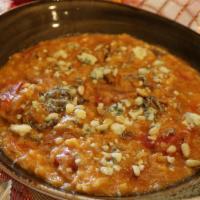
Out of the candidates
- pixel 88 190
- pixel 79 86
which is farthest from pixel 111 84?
pixel 88 190

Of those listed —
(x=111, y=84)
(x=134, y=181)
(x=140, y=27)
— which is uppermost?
(x=140, y=27)

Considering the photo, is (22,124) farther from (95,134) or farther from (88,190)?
(88,190)

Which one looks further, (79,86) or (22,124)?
(79,86)

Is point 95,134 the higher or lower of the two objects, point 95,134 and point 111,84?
the lower

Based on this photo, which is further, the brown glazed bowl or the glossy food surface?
the brown glazed bowl

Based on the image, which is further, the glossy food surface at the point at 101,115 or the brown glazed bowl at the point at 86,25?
the brown glazed bowl at the point at 86,25

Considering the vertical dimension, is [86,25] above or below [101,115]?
above

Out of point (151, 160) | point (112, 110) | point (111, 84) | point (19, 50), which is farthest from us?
point (19, 50)

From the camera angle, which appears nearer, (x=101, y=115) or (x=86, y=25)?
(x=101, y=115)
